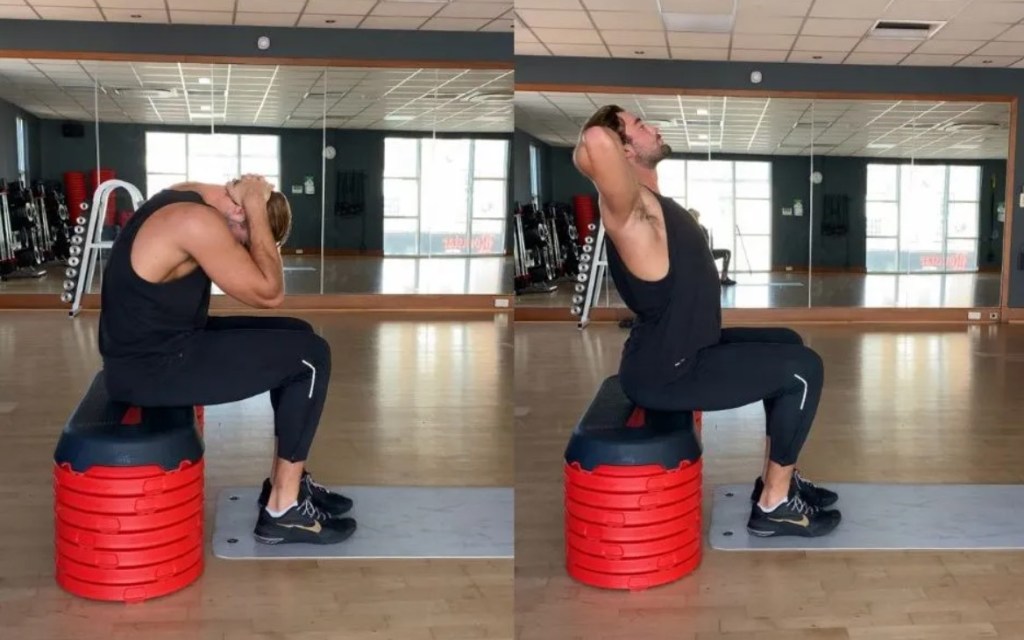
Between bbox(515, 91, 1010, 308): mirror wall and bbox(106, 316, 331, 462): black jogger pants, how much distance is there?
19.7 ft

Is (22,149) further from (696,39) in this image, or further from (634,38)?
(696,39)

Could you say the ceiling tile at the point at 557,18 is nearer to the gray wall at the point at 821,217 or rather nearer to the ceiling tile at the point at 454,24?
the ceiling tile at the point at 454,24

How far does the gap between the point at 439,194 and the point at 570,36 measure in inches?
92.1

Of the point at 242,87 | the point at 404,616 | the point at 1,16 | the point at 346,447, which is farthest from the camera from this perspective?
the point at 242,87

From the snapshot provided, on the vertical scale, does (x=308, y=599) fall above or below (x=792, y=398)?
below

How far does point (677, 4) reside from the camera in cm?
623

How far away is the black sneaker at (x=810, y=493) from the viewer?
8.41ft

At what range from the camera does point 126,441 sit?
2.00 m

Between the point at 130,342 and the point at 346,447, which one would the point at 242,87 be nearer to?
the point at 346,447

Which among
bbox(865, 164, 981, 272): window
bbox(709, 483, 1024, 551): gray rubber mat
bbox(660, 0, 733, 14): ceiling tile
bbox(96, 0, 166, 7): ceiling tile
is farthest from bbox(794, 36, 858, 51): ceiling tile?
bbox(709, 483, 1024, 551): gray rubber mat

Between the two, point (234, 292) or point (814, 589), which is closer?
point (814, 589)

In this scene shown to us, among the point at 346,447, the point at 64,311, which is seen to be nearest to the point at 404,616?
the point at 346,447

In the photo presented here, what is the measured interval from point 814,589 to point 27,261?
26.5ft

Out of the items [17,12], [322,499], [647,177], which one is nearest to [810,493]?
[647,177]
